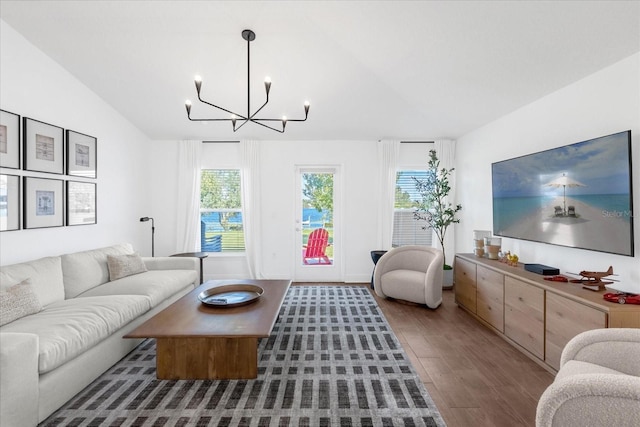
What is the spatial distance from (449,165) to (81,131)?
16.8 ft

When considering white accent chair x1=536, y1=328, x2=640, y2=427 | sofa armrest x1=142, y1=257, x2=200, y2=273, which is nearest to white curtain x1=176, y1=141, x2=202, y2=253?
sofa armrest x1=142, y1=257, x2=200, y2=273

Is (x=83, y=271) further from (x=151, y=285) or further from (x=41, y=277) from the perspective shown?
(x=151, y=285)

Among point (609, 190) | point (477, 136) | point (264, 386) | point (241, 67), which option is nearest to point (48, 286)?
point (264, 386)

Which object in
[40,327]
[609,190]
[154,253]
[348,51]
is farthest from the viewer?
[154,253]

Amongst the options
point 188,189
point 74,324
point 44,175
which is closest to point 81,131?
point 44,175

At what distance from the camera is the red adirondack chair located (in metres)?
5.14

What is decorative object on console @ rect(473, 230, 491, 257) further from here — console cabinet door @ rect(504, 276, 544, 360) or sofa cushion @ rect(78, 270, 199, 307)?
sofa cushion @ rect(78, 270, 199, 307)

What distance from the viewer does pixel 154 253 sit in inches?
195

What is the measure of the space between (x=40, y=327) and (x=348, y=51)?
3409mm

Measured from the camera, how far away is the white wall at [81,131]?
2725 millimetres

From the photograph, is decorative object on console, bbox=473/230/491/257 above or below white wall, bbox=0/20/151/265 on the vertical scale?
below

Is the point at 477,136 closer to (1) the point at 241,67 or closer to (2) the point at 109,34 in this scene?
(1) the point at 241,67

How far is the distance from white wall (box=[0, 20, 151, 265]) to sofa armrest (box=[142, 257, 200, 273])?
683mm

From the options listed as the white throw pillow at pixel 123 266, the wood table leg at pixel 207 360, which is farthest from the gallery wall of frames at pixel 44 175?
the wood table leg at pixel 207 360
